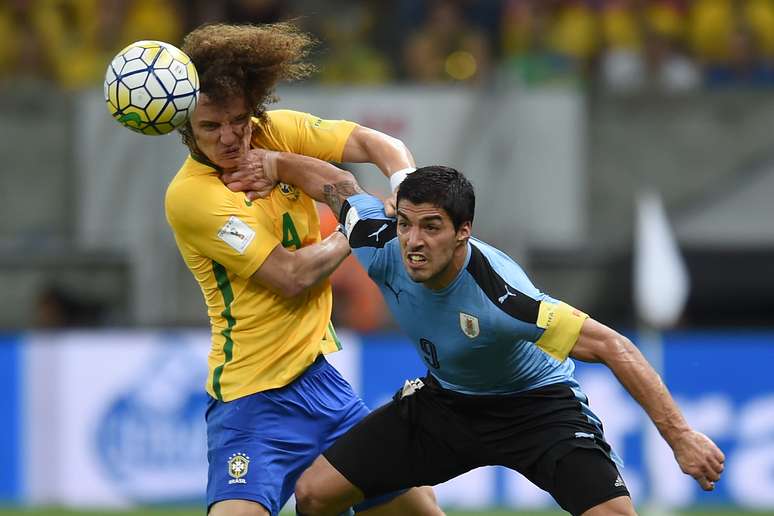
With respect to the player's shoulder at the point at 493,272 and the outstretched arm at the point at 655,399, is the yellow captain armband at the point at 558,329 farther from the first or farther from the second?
the player's shoulder at the point at 493,272

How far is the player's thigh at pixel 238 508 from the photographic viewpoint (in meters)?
5.95

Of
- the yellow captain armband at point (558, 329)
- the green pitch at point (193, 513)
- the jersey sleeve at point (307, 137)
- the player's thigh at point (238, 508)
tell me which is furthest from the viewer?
the green pitch at point (193, 513)

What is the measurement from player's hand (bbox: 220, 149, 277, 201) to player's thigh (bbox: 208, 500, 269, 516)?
50.2 inches

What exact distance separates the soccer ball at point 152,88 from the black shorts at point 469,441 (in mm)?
1590

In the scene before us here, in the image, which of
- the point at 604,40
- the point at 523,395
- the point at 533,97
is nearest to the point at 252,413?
the point at 523,395

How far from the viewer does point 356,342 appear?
11.0 meters

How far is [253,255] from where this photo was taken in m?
6.11

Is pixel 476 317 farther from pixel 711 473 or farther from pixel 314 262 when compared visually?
pixel 711 473

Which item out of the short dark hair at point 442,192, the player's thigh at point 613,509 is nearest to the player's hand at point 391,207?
the short dark hair at point 442,192

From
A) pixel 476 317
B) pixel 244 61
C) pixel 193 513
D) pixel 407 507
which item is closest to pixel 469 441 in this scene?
pixel 407 507

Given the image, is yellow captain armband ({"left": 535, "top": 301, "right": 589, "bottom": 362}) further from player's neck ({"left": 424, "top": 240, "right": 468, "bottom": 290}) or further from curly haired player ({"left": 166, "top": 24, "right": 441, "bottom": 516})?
curly haired player ({"left": 166, "top": 24, "right": 441, "bottom": 516})

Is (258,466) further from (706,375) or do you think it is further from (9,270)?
(9,270)

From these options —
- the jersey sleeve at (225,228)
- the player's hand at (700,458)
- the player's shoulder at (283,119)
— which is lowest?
the player's hand at (700,458)

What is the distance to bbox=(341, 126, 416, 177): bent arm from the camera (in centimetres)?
621
